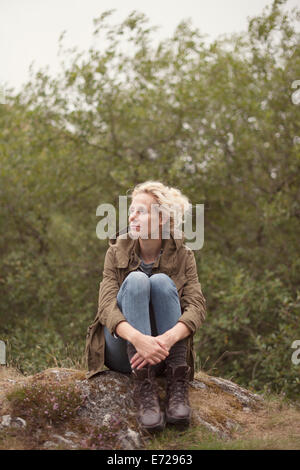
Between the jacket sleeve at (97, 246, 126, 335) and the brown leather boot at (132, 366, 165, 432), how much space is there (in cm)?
33

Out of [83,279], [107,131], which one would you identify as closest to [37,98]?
[107,131]

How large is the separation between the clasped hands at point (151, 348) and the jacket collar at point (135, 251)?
586 mm

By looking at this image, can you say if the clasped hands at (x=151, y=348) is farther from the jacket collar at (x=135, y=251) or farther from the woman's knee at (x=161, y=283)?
the jacket collar at (x=135, y=251)

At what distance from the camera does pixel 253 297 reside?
6.56 meters

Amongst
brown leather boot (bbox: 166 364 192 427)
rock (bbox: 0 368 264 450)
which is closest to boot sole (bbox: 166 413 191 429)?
brown leather boot (bbox: 166 364 192 427)

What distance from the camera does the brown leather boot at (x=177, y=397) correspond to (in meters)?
3.10

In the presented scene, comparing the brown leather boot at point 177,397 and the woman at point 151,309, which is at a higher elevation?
the woman at point 151,309

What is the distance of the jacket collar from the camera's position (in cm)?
352

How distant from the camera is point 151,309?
3355 mm

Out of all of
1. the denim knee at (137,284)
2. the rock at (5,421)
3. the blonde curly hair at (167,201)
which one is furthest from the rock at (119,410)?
the blonde curly hair at (167,201)

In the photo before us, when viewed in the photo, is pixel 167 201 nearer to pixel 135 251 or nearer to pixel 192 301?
pixel 135 251

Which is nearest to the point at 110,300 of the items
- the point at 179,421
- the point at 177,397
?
the point at 177,397

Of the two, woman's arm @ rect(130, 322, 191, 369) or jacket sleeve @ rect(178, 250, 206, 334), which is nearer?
woman's arm @ rect(130, 322, 191, 369)

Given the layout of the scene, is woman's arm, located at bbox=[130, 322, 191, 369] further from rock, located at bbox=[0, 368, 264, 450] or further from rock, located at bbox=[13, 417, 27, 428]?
rock, located at bbox=[13, 417, 27, 428]
